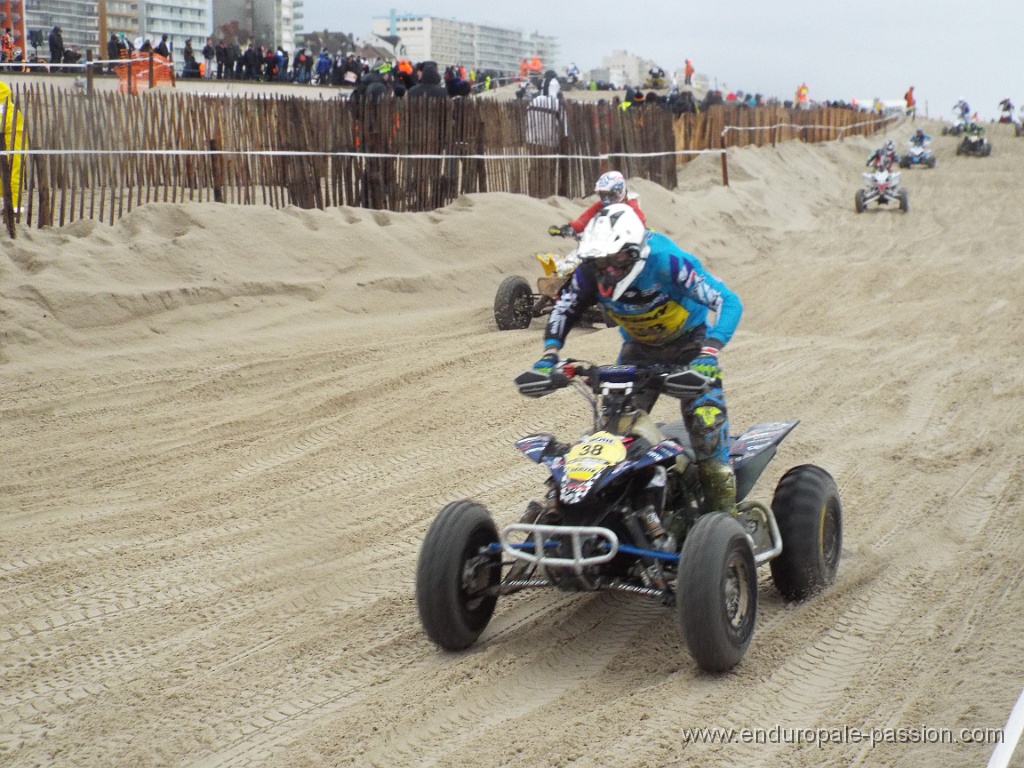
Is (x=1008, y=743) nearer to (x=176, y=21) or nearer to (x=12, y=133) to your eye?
(x=12, y=133)

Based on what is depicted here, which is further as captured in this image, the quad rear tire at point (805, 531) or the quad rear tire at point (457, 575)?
the quad rear tire at point (805, 531)

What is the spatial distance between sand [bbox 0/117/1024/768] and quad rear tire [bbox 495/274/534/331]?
0.70 ft

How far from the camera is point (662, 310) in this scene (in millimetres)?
5434

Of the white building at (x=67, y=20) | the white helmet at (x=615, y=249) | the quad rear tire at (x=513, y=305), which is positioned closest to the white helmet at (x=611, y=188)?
the quad rear tire at (x=513, y=305)

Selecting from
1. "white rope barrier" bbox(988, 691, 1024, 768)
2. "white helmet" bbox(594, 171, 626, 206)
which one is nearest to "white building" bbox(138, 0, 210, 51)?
"white helmet" bbox(594, 171, 626, 206)

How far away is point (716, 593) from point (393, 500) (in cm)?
321

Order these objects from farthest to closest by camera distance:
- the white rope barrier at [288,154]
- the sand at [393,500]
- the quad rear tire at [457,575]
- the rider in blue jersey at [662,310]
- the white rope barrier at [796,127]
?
1. the white rope barrier at [796,127]
2. the white rope barrier at [288,154]
3. the rider in blue jersey at [662,310]
4. the quad rear tire at [457,575]
5. the sand at [393,500]

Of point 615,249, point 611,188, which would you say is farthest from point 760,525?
point 611,188

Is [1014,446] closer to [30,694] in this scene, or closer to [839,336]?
[839,336]

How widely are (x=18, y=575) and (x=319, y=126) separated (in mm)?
9367

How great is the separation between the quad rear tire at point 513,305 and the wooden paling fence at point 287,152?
3.73 meters

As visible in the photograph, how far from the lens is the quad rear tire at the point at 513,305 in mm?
11672

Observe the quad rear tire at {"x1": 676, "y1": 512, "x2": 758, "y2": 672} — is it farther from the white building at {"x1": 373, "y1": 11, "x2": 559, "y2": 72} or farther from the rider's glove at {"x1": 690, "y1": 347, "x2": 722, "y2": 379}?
the white building at {"x1": 373, "y1": 11, "x2": 559, "y2": 72}

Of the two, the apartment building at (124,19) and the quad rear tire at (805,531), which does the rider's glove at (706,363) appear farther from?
the apartment building at (124,19)
